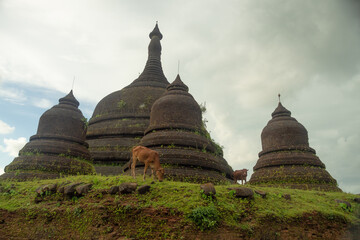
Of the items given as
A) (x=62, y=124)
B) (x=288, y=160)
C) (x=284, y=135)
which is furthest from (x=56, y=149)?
(x=284, y=135)

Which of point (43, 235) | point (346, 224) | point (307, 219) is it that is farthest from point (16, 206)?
point (346, 224)

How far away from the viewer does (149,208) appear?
6.02 meters

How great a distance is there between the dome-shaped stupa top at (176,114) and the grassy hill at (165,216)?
5007 mm

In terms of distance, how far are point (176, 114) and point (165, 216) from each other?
686 cm

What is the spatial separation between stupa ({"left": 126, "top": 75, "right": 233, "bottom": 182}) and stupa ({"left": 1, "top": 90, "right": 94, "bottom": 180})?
298 centimetres

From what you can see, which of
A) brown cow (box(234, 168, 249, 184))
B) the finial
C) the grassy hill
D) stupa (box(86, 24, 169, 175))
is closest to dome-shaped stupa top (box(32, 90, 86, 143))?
stupa (box(86, 24, 169, 175))

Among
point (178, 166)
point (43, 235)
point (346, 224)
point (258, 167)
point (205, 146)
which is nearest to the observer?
point (43, 235)

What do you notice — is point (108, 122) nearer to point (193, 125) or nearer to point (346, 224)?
point (193, 125)

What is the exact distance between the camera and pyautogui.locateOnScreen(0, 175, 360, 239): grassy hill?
5738 mm

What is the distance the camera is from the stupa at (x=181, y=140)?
33.7 feet

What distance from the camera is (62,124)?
12719 millimetres

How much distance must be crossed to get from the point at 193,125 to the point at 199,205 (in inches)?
257

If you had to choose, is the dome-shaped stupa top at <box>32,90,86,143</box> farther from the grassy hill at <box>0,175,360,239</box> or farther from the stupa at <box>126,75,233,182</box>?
the grassy hill at <box>0,175,360,239</box>

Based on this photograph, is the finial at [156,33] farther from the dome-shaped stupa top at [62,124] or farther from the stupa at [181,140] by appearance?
the dome-shaped stupa top at [62,124]
